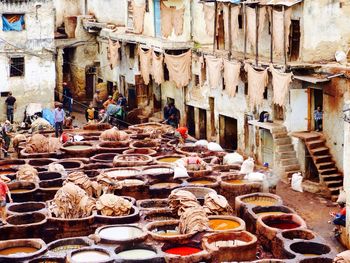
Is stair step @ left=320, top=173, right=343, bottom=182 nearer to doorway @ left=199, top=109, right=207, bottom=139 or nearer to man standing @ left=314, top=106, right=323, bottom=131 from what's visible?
man standing @ left=314, top=106, right=323, bottom=131

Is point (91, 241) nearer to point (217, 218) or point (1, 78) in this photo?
point (217, 218)

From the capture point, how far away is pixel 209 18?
34.7 meters

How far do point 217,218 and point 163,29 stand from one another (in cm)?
1681

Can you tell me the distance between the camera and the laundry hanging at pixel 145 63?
38.5m

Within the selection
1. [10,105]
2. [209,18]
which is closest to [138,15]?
[209,18]

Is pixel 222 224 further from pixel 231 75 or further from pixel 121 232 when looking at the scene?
pixel 231 75

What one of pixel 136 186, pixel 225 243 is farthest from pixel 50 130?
pixel 225 243

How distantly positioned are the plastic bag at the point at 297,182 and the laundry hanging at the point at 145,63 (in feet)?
37.8

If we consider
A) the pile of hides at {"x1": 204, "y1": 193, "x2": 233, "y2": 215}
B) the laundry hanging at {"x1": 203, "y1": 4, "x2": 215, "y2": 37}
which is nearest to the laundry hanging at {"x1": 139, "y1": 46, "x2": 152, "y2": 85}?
the laundry hanging at {"x1": 203, "y1": 4, "x2": 215, "y2": 37}

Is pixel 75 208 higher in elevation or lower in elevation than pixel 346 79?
lower

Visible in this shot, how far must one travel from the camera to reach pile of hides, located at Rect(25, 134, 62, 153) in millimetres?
29812

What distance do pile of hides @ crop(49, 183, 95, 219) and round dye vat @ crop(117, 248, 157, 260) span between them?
94.1 inches

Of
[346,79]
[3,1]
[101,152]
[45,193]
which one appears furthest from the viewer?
[3,1]

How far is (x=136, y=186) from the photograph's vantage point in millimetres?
25344
